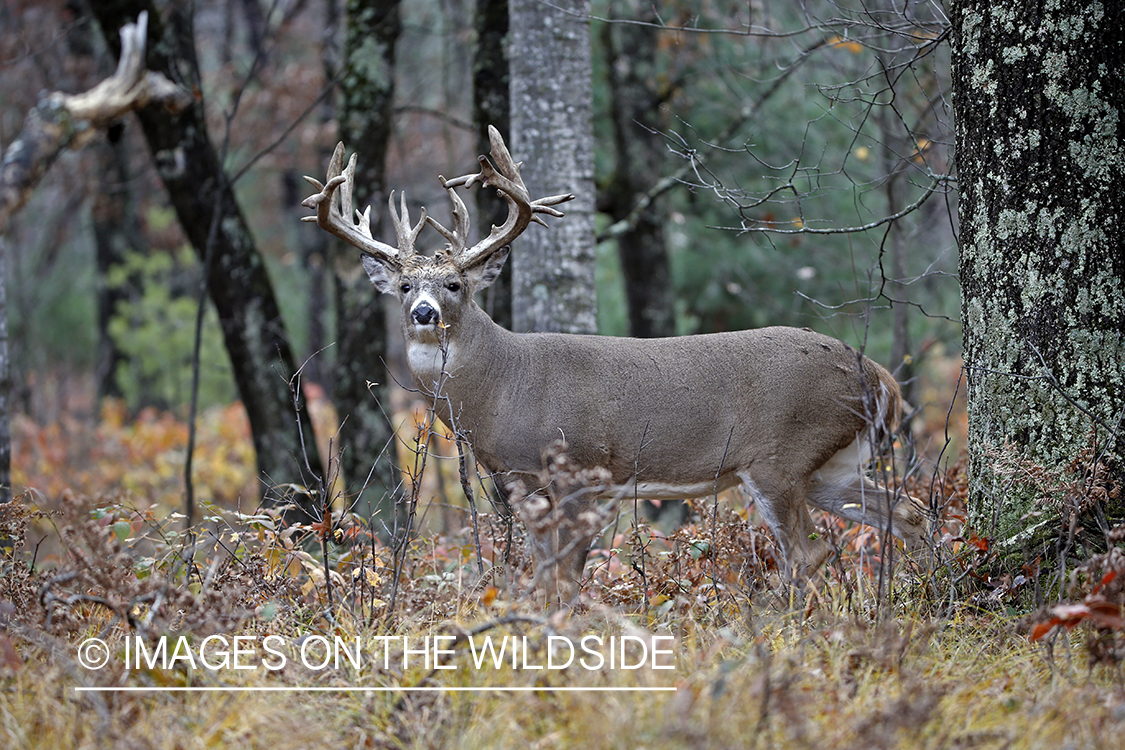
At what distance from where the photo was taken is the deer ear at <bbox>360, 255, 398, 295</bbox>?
6020mm

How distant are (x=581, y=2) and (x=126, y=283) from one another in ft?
45.1

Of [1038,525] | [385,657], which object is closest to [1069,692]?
[1038,525]

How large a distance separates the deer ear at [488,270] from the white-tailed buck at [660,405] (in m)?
0.16

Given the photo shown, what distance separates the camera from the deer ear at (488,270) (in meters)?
6.04

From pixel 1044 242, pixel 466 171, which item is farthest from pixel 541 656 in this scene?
pixel 466 171

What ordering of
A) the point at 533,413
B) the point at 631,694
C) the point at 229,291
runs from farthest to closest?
the point at 229,291 → the point at 533,413 → the point at 631,694

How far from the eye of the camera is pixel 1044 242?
14.4ft

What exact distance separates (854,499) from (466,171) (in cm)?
894

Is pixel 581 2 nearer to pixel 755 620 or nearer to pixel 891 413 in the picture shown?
pixel 891 413

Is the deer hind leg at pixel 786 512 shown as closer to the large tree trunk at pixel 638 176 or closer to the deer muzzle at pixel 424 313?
the deer muzzle at pixel 424 313

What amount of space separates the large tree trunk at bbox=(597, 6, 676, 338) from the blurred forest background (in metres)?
0.02

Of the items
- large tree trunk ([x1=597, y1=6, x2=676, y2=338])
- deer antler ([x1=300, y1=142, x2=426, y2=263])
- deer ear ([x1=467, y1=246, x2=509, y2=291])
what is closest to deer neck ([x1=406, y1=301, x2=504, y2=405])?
deer ear ([x1=467, y1=246, x2=509, y2=291])

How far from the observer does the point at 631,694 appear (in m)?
3.34

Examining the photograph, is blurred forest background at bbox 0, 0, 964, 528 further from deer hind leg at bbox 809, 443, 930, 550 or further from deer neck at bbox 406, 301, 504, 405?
deer neck at bbox 406, 301, 504, 405
